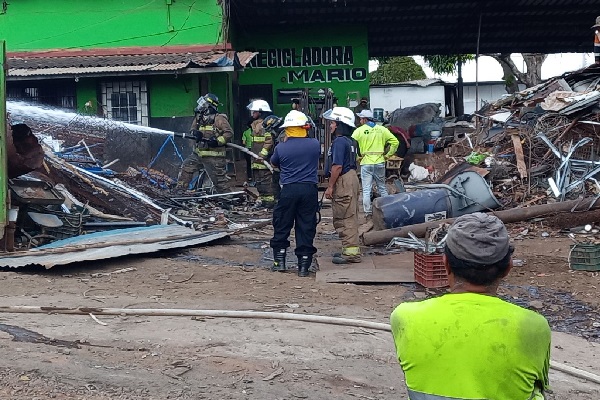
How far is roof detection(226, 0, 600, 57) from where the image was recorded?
63.7ft

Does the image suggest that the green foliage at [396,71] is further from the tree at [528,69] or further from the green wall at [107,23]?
the green wall at [107,23]

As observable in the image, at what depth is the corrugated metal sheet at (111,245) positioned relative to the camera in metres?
8.10

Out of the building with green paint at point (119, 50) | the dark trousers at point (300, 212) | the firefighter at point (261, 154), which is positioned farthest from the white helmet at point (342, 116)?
the building with green paint at point (119, 50)

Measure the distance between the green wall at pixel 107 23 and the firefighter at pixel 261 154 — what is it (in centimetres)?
497

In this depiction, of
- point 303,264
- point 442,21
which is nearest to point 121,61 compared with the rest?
point 442,21

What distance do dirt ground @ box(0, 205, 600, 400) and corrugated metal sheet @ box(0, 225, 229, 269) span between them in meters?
0.13

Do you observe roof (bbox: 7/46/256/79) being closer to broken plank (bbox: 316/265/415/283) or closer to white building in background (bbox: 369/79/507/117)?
broken plank (bbox: 316/265/415/283)

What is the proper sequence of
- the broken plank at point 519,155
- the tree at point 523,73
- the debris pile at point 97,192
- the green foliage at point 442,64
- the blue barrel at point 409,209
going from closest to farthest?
the debris pile at point 97,192 → the blue barrel at point 409,209 → the broken plank at point 519,155 → the tree at point 523,73 → the green foliage at point 442,64

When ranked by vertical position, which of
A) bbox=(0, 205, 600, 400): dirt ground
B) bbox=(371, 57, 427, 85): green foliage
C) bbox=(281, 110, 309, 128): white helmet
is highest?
bbox=(371, 57, 427, 85): green foliage

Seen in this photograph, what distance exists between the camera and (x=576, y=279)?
25.9 ft

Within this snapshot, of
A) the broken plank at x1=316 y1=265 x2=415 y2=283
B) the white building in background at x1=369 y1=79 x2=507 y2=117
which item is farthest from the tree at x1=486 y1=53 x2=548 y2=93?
the broken plank at x1=316 y1=265 x2=415 y2=283

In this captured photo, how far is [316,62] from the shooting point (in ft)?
68.8

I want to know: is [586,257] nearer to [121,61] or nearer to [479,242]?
[479,242]

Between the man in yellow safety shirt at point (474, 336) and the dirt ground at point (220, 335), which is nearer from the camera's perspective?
the man in yellow safety shirt at point (474, 336)
